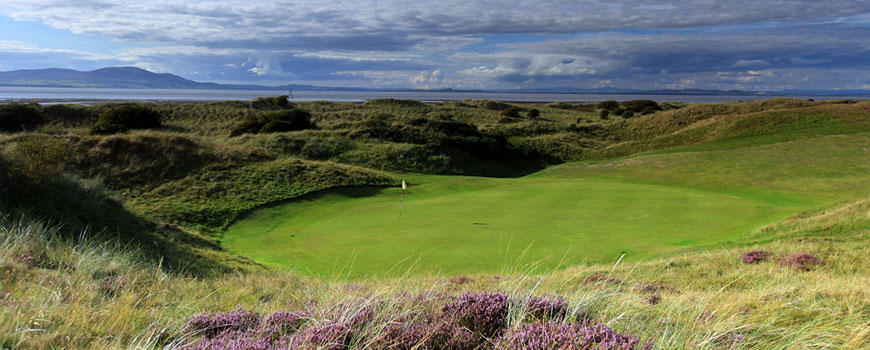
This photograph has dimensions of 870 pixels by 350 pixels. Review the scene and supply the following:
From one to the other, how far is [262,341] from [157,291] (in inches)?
104

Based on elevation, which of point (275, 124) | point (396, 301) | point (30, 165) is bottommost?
point (396, 301)

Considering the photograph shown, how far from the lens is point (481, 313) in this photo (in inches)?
141

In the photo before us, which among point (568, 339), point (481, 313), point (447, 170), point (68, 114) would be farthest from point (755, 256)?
point (68, 114)

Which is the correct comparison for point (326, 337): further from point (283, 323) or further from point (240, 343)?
point (283, 323)

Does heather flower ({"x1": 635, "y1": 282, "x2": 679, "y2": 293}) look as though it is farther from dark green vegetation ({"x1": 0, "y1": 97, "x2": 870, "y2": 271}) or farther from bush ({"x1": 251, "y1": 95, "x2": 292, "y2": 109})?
bush ({"x1": 251, "y1": 95, "x2": 292, "y2": 109})

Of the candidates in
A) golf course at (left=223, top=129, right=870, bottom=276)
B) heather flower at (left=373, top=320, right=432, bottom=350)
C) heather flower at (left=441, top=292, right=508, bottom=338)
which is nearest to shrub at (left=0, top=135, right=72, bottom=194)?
golf course at (left=223, top=129, right=870, bottom=276)

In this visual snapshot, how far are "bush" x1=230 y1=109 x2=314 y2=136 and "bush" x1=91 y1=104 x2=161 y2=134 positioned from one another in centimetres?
874

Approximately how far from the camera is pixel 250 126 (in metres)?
43.8

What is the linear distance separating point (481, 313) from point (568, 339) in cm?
83

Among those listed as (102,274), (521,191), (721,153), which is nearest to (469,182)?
(521,191)

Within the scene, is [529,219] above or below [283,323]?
below

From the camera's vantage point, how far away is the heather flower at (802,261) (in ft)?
24.7

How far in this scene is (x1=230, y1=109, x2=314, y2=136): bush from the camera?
1650 inches

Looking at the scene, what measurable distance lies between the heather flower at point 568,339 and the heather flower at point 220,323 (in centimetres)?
201
